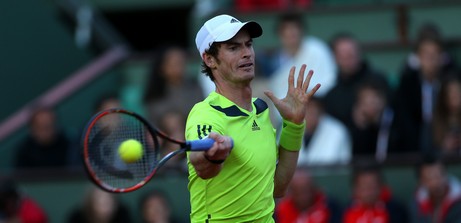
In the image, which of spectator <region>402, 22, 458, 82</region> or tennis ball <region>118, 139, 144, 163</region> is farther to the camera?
spectator <region>402, 22, 458, 82</region>

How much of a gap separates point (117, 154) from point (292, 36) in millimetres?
5388

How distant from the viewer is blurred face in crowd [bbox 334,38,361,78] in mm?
10820

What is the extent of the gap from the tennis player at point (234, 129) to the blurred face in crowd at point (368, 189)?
3663mm

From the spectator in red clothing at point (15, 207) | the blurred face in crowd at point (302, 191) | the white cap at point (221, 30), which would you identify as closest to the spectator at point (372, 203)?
the blurred face in crowd at point (302, 191)

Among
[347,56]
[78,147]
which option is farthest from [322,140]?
[78,147]

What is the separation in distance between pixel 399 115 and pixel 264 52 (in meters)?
2.01

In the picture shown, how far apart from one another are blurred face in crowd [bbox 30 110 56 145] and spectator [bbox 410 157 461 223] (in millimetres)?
3752

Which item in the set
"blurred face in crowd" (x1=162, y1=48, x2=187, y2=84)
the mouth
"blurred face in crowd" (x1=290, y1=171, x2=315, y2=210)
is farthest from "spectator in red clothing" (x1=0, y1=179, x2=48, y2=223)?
the mouth

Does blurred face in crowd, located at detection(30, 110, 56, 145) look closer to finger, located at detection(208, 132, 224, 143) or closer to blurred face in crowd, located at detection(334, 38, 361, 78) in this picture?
blurred face in crowd, located at detection(334, 38, 361, 78)

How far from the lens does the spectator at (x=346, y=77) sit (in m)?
10.7

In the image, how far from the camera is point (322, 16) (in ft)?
42.0

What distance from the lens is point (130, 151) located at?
5602 mm

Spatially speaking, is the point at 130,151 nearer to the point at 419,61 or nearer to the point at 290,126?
the point at 290,126

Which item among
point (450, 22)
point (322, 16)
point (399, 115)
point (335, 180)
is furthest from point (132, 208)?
point (450, 22)
